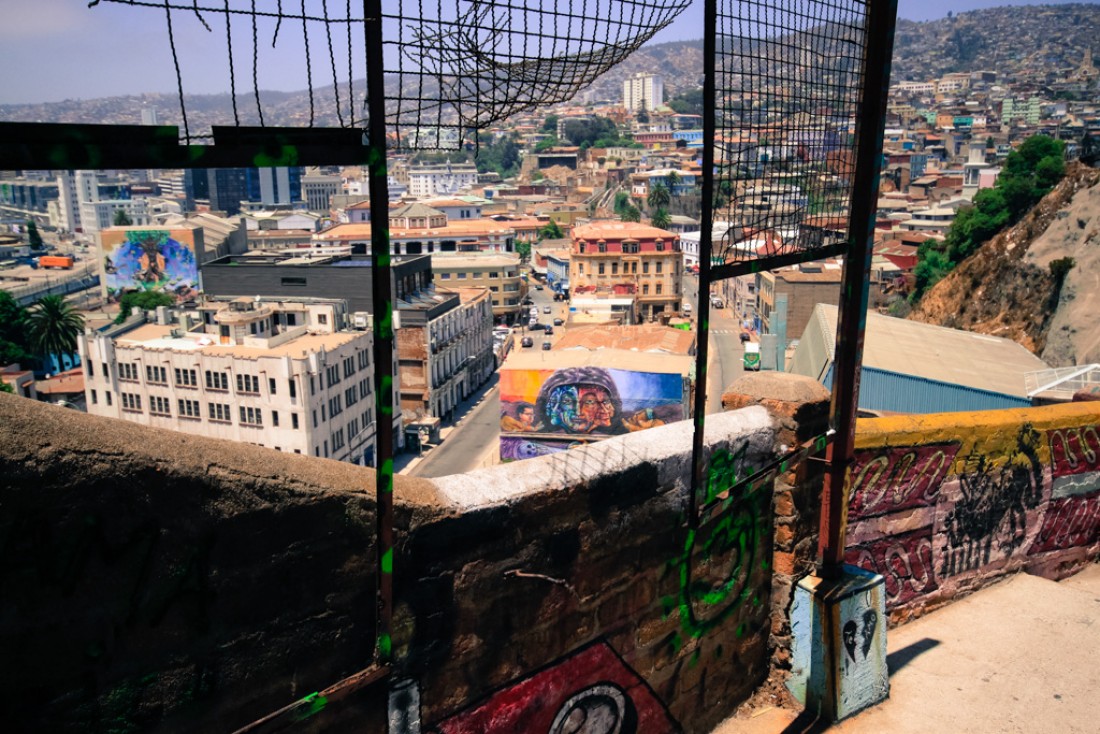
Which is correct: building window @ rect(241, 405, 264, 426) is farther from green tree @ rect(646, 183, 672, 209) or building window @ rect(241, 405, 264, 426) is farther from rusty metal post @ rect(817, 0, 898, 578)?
green tree @ rect(646, 183, 672, 209)

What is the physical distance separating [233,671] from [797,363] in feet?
84.8

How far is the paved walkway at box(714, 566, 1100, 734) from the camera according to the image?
14.8 ft

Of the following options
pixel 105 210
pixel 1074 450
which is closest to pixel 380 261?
pixel 1074 450

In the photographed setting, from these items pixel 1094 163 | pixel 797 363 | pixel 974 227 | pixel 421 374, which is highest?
pixel 1094 163

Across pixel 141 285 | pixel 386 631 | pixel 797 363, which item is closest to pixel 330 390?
pixel 797 363

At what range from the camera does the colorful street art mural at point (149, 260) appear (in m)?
65.6

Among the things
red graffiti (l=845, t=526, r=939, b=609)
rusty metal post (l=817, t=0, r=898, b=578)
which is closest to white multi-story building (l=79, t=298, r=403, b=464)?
red graffiti (l=845, t=526, r=939, b=609)

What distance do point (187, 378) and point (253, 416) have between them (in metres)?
2.52

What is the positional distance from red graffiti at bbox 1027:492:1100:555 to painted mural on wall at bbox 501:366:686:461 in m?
24.2

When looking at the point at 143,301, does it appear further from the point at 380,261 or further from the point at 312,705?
the point at 380,261

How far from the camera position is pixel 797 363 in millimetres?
27141

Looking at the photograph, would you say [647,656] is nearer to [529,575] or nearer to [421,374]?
[529,575]

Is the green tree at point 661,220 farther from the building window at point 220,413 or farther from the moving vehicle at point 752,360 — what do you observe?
the building window at point 220,413

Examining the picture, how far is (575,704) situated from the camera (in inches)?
142
